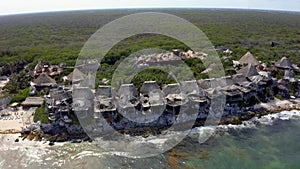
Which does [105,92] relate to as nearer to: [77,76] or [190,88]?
[77,76]

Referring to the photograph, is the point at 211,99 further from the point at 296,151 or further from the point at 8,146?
the point at 8,146

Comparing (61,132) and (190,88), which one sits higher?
(190,88)

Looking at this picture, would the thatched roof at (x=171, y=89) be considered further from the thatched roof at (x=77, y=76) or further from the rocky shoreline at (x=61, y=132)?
the thatched roof at (x=77, y=76)

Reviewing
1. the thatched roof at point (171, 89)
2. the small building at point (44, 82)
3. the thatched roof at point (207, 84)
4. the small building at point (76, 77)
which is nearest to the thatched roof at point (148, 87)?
the thatched roof at point (171, 89)

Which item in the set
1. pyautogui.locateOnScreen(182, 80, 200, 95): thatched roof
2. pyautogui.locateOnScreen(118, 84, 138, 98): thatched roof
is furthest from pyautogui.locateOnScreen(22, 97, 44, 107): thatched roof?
pyautogui.locateOnScreen(182, 80, 200, 95): thatched roof

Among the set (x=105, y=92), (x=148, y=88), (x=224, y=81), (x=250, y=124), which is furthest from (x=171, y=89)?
(x=250, y=124)

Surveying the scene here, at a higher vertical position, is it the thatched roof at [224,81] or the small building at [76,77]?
the thatched roof at [224,81]
